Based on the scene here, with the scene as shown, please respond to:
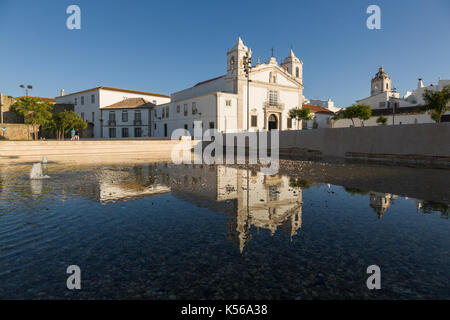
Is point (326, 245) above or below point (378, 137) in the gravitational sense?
below

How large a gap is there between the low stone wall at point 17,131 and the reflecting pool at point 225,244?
42.9m

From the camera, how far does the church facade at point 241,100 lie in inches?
1384

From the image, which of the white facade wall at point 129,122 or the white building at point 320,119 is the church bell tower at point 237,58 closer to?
the white facade wall at point 129,122

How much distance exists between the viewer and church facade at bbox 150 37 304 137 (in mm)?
35156

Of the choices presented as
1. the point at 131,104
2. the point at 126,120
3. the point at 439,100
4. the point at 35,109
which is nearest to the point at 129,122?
the point at 126,120

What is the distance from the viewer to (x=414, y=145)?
41.2ft

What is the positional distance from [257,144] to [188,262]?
20.4 metres

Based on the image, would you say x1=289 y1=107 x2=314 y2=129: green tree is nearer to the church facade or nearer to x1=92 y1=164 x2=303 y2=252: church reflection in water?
the church facade

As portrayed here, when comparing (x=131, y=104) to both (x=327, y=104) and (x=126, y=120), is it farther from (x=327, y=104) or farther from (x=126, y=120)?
(x=327, y=104)

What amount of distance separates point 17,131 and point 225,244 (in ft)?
161
